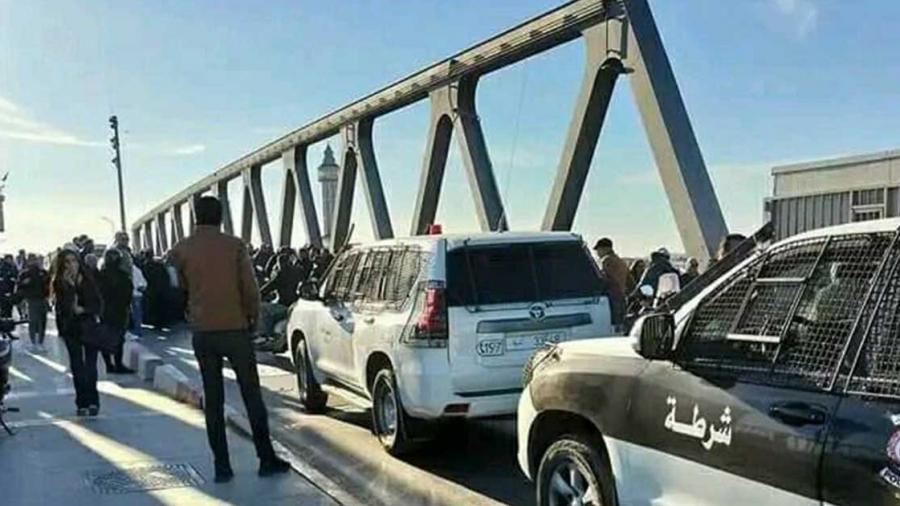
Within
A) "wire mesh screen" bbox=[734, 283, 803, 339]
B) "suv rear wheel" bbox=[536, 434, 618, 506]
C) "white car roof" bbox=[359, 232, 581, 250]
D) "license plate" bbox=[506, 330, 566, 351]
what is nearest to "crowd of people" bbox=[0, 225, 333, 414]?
"white car roof" bbox=[359, 232, 581, 250]

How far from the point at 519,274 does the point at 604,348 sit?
2482mm

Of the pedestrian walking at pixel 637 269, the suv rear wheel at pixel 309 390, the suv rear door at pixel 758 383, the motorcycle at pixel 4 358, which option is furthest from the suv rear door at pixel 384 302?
the pedestrian walking at pixel 637 269

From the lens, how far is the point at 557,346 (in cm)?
493

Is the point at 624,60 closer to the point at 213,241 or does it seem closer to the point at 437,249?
the point at 437,249

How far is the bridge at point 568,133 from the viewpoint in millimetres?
15000

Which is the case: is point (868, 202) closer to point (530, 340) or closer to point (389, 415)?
point (530, 340)

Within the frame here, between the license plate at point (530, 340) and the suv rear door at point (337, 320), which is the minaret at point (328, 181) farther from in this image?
the license plate at point (530, 340)

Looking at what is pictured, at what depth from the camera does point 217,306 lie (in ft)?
20.5

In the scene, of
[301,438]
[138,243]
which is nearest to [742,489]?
[301,438]

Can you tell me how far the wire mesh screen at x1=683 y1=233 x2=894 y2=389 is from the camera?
3240 mm

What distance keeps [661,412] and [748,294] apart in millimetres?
611

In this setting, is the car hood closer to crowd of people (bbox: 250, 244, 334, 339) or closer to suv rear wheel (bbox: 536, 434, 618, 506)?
suv rear wheel (bbox: 536, 434, 618, 506)

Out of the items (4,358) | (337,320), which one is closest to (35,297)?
(4,358)

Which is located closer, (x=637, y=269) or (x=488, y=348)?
(x=488, y=348)
